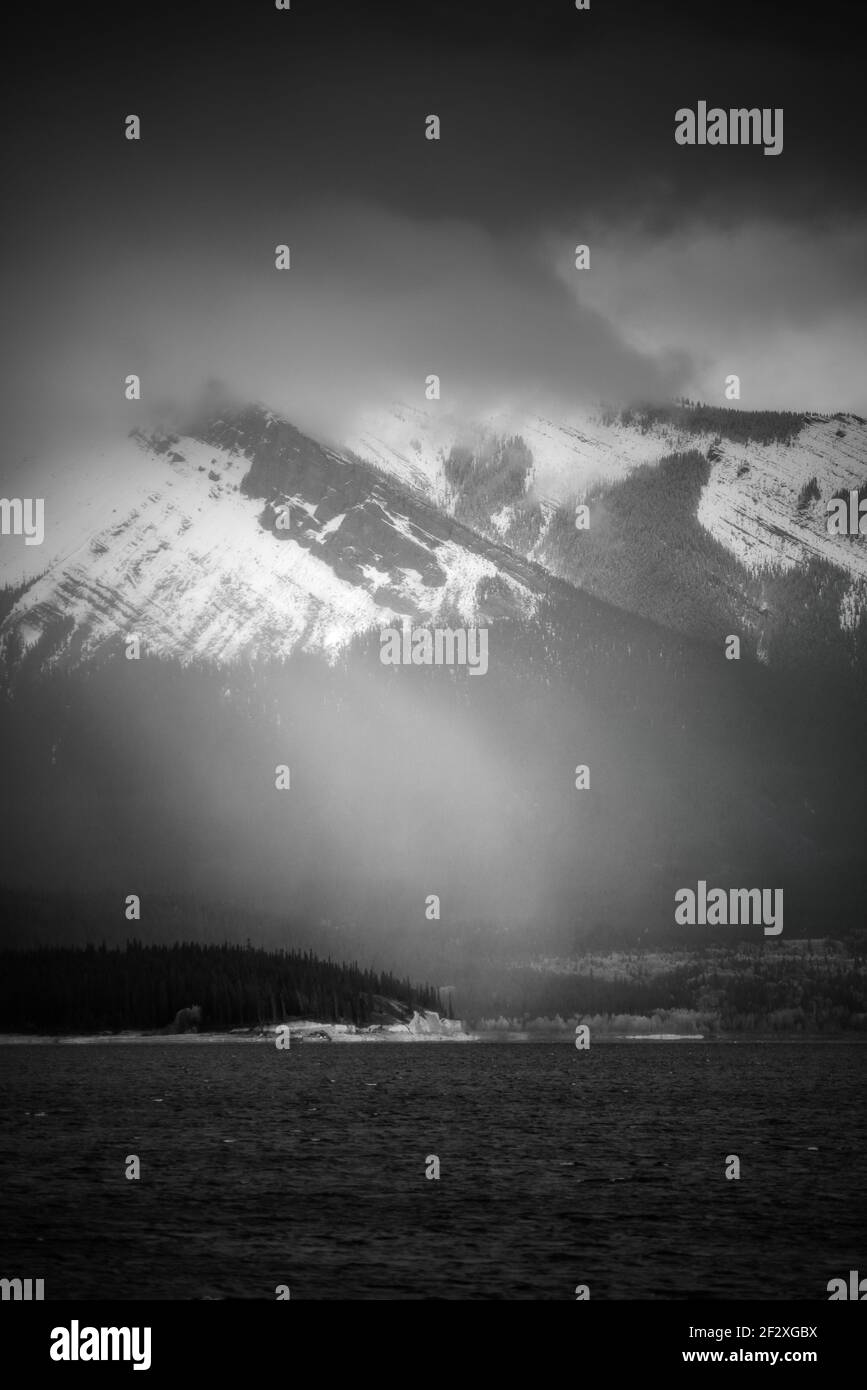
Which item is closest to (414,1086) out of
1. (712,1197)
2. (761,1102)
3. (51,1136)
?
(761,1102)

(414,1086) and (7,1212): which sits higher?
(7,1212)

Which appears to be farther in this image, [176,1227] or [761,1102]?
[761,1102]
